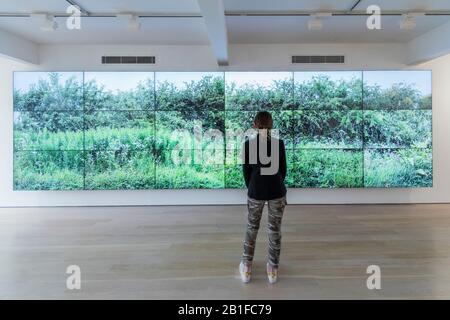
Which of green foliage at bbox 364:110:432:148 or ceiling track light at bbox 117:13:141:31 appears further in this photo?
green foliage at bbox 364:110:432:148

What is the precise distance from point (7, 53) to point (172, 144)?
3.94m

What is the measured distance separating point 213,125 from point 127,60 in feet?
8.44

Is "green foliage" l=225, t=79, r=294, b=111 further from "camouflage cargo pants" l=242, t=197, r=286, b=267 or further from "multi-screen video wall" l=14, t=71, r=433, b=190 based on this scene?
"camouflage cargo pants" l=242, t=197, r=286, b=267

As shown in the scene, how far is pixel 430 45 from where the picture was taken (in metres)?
8.08

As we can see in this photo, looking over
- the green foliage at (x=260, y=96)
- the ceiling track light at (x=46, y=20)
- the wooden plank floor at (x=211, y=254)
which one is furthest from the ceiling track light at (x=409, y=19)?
the ceiling track light at (x=46, y=20)

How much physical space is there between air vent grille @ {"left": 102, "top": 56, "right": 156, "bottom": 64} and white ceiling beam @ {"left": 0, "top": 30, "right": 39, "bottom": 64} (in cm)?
157

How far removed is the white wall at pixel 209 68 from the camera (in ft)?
30.0

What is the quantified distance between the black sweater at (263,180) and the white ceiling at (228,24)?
342 cm

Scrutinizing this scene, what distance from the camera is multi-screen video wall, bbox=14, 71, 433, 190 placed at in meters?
9.12

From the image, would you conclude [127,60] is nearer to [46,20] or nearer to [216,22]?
[46,20]

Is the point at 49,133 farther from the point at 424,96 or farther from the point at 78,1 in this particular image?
the point at 424,96

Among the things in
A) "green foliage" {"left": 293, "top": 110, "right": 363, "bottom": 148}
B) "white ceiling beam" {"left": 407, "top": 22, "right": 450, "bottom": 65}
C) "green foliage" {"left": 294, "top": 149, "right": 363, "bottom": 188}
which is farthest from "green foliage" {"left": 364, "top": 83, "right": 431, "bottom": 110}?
"green foliage" {"left": 294, "top": 149, "right": 363, "bottom": 188}

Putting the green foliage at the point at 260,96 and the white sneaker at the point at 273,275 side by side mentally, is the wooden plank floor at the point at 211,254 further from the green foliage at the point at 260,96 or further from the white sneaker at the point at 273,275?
the green foliage at the point at 260,96

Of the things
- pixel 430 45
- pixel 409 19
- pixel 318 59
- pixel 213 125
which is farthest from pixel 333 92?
pixel 213 125
